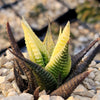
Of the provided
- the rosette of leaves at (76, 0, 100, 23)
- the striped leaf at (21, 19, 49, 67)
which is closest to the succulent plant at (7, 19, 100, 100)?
the striped leaf at (21, 19, 49, 67)

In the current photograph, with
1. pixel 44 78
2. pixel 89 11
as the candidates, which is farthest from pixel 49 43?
pixel 89 11

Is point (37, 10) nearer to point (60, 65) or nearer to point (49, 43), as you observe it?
point (49, 43)

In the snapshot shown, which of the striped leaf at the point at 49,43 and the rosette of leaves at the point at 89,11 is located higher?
the striped leaf at the point at 49,43

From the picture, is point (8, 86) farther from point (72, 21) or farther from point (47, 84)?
point (72, 21)

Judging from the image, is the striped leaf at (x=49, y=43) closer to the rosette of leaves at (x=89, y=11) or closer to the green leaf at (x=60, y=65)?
the green leaf at (x=60, y=65)

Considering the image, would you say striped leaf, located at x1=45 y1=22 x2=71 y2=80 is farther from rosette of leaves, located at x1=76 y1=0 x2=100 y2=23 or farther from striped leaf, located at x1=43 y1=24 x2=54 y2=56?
rosette of leaves, located at x1=76 y1=0 x2=100 y2=23

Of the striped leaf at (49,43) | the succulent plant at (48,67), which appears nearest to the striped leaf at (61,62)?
the succulent plant at (48,67)

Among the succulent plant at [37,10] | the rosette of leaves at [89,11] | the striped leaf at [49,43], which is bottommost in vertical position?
the rosette of leaves at [89,11]

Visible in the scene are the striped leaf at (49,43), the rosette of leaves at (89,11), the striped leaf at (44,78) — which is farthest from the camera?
the rosette of leaves at (89,11)
